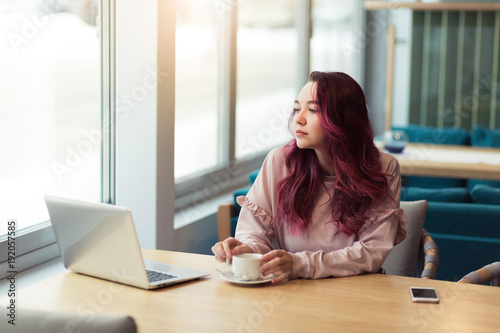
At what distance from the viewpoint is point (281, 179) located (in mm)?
2164

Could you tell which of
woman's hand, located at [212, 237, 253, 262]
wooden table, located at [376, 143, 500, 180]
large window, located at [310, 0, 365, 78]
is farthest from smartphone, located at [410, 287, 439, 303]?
large window, located at [310, 0, 365, 78]

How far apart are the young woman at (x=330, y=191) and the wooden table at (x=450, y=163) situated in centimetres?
183

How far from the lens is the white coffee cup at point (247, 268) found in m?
1.81

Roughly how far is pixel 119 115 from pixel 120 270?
3.75 feet

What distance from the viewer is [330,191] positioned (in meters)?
2.12

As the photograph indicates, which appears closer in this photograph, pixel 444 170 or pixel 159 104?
pixel 159 104

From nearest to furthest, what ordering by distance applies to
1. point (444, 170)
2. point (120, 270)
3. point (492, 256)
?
1. point (120, 270)
2. point (492, 256)
3. point (444, 170)

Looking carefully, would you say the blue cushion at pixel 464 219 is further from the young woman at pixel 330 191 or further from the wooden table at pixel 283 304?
the wooden table at pixel 283 304

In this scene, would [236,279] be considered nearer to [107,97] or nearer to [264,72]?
[107,97]

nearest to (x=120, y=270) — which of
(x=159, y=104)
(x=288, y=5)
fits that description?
(x=159, y=104)

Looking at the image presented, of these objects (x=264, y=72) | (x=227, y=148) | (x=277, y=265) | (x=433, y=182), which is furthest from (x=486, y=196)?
(x=264, y=72)

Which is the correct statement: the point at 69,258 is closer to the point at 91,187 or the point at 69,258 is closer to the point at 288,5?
the point at 91,187

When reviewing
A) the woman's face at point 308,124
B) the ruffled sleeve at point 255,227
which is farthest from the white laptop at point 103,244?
the woman's face at point 308,124

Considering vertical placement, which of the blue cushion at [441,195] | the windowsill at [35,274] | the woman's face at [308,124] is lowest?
the windowsill at [35,274]
